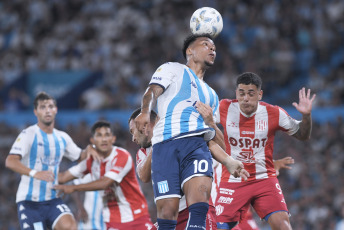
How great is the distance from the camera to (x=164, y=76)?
6.39m

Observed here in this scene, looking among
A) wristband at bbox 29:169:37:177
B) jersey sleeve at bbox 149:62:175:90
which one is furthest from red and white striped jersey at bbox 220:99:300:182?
wristband at bbox 29:169:37:177

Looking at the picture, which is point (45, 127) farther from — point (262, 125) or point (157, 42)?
point (157, 42)

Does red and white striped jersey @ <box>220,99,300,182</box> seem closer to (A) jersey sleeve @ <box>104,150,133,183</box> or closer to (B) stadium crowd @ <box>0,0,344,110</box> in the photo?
(A) jersey sleeve @ <box>104,150,133,183</box>

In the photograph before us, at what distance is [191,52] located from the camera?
6.88m

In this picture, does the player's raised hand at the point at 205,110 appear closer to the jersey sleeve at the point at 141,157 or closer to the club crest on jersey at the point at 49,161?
the jersey sleeve at the point at 141,157

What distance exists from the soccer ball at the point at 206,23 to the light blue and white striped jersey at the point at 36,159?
10.4 feet

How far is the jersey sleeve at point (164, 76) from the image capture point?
20.8 ft

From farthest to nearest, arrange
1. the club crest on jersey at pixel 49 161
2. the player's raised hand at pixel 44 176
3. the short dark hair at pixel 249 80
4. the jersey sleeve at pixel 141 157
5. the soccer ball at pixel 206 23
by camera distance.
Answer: the club crest on jersey at pixel 49 161 → the player's raised hand at pixel 44 176 → the short dark hair at pixel 249 80 → the soccer ball at pixel 206 23 → the jersey sleeve at pixel 141 157

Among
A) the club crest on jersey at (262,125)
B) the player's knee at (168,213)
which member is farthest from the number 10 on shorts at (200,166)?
the club crest on jersey at (262,125)

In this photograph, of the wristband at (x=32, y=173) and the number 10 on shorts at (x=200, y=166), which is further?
the wristband at (x=32, y=173)

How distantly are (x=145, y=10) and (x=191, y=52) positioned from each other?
13378mm

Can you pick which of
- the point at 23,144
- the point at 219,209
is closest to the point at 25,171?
the point at 23,144

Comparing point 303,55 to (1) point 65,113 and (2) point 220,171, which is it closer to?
(1) point 65,113

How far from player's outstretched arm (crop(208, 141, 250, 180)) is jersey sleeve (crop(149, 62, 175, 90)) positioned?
85 cm
